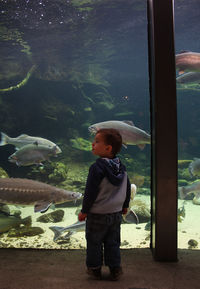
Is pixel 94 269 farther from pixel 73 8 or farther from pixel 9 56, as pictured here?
pixel 9 56

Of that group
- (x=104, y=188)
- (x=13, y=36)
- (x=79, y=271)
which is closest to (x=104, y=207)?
(x=104, y=188)

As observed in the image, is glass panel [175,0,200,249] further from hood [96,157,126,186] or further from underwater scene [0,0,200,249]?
hood [96,157,126,186]

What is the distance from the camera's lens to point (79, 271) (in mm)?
2273

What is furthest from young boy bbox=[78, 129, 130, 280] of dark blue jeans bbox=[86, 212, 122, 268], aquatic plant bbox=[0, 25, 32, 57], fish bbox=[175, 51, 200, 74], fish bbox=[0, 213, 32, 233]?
aquatic plant bbox=[0, 25, 32, 57]

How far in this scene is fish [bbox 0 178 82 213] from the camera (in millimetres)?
2807

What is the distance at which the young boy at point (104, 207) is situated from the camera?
2.04m

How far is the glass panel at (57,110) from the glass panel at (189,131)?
0.79 metres

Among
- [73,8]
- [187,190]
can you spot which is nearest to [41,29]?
[73,8]

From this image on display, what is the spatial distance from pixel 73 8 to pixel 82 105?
197 inches

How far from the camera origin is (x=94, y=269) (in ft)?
6.82

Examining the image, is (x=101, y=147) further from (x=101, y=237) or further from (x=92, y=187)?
(x=101, y=237)

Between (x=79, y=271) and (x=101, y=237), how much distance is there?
1.62 feet

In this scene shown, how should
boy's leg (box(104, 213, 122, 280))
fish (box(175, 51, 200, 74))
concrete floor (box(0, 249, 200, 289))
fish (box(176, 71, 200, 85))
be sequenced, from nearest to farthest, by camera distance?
concrete floor (box(0, 249, 200, 289)) → boy's leg (box(104, 213, 122, 280)) → fish (box(175, 51, 200, 74)) → fish (box(176, 71, 200, 85))

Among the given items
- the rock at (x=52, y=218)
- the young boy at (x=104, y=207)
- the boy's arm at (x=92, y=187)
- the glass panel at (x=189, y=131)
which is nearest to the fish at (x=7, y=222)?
the rock at (x=52, y=218)
